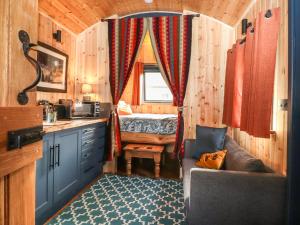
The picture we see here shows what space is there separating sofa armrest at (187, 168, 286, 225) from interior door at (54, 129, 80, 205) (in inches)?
59.2

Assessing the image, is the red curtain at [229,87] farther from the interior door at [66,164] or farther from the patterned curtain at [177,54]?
the interior door at [66,164]

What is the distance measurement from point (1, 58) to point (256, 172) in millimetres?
1887

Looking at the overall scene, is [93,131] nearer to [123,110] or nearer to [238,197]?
[123,110]

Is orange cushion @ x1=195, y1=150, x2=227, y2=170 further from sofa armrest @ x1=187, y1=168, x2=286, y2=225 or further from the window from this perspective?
the window

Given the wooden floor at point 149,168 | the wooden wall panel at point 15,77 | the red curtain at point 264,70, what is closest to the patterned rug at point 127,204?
the wooden floor at point 149,168

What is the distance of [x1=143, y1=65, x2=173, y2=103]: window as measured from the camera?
20.3 ft

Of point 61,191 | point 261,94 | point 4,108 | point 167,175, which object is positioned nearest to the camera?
point 4,108

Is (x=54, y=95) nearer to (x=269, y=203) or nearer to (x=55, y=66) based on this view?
(x=55, y=66)

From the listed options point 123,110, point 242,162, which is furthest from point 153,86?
point 242,162

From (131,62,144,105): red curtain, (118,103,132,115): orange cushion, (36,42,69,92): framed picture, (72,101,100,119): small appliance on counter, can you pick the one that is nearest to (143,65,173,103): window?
(131,62,144,105): red curtain

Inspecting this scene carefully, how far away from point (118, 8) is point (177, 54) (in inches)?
49.9

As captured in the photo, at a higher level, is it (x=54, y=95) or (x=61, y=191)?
(x=54, y=95)

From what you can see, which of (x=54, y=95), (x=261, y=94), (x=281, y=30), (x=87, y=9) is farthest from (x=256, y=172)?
(x=87, y=9)

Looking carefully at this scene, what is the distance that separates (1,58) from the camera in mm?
652
